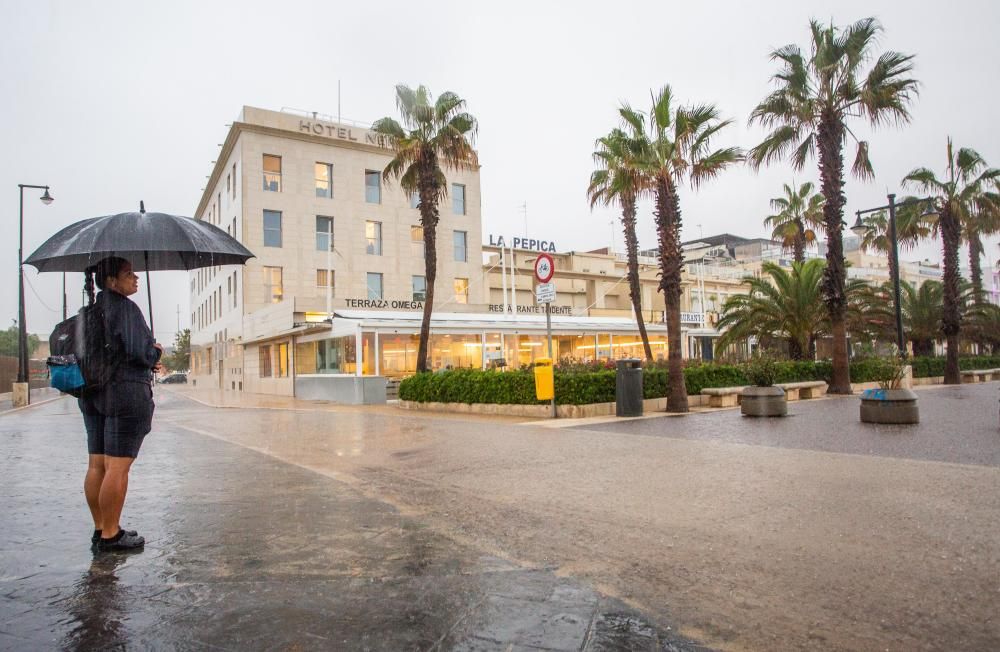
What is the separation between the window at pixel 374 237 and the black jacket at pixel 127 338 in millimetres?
36200

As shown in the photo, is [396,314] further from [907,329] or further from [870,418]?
[907,329]

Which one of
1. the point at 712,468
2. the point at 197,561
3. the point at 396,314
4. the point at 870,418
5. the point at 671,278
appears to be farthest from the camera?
the point at 396,314

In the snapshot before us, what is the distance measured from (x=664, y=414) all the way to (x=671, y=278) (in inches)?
145

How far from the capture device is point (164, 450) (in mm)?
10242

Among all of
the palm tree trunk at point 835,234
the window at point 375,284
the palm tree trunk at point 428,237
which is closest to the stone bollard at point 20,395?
the palm tree trunk at point 428,237

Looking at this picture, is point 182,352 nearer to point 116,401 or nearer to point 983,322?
point 983,322

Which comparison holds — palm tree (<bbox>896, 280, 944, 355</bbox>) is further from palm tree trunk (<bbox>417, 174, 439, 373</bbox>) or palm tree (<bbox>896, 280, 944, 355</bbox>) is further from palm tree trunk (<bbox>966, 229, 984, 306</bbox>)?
palm tree trunk (<bbox>417, 174, 439, 373</bbox>)

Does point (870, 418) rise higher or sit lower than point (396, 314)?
lower

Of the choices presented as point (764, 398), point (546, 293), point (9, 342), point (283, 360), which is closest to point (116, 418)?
point (546, 293)

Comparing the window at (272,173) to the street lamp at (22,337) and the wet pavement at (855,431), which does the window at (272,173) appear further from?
the wet pavement at (855,431)

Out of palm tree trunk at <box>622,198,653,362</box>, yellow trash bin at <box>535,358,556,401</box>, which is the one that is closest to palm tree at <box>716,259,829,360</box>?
palm tree trunk at <box>622,198,653,362</box>

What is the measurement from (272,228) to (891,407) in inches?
1286

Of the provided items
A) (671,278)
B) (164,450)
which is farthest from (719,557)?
(671,278)

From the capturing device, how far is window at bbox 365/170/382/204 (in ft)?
133
